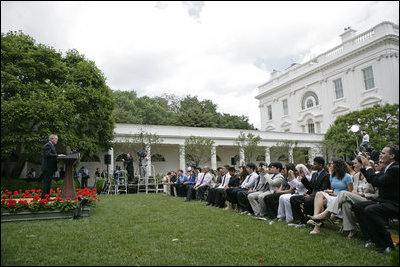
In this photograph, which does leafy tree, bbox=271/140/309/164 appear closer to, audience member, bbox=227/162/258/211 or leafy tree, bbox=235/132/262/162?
leafy tree, bbox=235/132/262/162

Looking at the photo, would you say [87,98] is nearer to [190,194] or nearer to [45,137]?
[45,137]

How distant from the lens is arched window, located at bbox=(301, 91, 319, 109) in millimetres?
35159

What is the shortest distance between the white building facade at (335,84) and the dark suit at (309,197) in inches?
849

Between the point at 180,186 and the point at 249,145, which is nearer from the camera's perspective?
the point at 180,186

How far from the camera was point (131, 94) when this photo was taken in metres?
47.0

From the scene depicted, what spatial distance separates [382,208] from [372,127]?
76.9 ft

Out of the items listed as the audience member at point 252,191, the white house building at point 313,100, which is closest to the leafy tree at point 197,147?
the white house building at point 313,100

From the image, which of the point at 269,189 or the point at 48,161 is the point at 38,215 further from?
the point at 269,189

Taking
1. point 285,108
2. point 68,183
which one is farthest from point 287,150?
point 68,183

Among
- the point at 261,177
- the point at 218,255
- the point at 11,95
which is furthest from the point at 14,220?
the point at 11,95

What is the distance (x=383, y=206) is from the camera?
4.15 metres

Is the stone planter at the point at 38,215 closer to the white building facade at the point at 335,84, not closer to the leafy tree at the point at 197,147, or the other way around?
the leafy tree at the point at 197,147

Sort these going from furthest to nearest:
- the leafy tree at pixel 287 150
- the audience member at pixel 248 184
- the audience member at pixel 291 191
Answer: the leafy tree at pixel 287 150, the audience member at pixel 248 184, the audience member at pixel 291 191

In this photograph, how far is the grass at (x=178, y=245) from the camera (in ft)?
11.5
